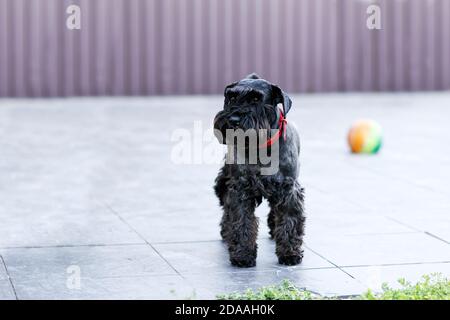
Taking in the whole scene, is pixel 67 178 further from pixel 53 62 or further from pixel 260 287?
pixel 53 62

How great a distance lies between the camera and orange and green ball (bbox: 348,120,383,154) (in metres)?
10.2

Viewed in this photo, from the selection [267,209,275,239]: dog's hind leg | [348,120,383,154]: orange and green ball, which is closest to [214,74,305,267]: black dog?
[267,209,275,239]: dog's hind leg

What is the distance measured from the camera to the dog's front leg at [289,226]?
575cm

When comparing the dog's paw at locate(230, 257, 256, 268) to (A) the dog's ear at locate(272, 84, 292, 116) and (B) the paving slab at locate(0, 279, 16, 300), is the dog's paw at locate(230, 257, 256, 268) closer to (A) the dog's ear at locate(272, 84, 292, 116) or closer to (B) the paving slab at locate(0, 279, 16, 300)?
(A) the dog's ear at locate(272, 84, 292, 116)

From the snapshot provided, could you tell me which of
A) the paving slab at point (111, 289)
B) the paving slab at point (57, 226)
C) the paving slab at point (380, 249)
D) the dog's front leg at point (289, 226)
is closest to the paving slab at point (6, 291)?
the paving slab at point (111, 289)

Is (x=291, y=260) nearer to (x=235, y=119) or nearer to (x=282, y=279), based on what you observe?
(x=282, y=279)

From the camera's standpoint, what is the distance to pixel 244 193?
5.76m

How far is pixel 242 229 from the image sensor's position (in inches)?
226

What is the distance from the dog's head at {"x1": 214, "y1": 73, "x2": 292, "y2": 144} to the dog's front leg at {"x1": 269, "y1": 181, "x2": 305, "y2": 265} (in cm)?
46

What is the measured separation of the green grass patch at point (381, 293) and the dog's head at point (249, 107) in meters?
0.89

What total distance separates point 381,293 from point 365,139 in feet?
17.2

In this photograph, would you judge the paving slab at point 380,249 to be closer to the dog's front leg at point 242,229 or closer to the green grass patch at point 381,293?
the dog's front leg at point 242,229

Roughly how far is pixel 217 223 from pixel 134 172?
7.62ft

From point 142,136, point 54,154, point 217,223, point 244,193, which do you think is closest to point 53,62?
point 142,136
